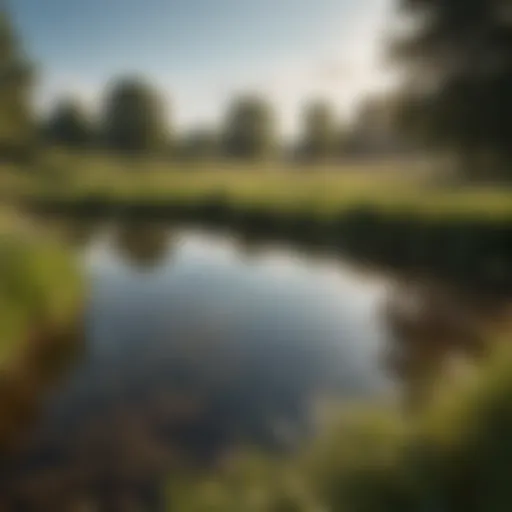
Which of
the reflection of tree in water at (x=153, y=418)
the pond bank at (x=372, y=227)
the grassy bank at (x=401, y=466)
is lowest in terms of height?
the grassy bank at (x=401, y=466)

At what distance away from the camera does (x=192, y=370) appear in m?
5.54

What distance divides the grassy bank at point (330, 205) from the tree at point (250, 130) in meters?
0.48

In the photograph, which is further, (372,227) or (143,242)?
(143,242)

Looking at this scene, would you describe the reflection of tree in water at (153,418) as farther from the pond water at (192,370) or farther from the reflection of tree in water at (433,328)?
the reflection of tree in water at (433,328)

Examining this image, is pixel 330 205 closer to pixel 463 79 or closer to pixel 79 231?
pixel 463 79

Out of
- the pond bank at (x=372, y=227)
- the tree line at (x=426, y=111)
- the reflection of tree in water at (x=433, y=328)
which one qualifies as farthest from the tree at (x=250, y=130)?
the reflection of tree in water at (x=433, y=328)

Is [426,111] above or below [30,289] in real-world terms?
above

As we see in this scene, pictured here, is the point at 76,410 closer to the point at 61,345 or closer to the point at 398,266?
the point at 61,345

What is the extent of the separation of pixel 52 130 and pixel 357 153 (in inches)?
200

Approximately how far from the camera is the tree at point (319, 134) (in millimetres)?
8398

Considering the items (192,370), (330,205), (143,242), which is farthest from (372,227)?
(192,370)

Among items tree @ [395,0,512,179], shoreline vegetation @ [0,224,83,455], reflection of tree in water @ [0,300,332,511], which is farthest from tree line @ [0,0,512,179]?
reflection of tree in water @ [0,300,332,511]

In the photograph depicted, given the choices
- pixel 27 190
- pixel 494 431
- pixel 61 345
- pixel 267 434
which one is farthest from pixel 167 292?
pixel 494 431

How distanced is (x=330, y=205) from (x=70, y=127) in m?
5.06
